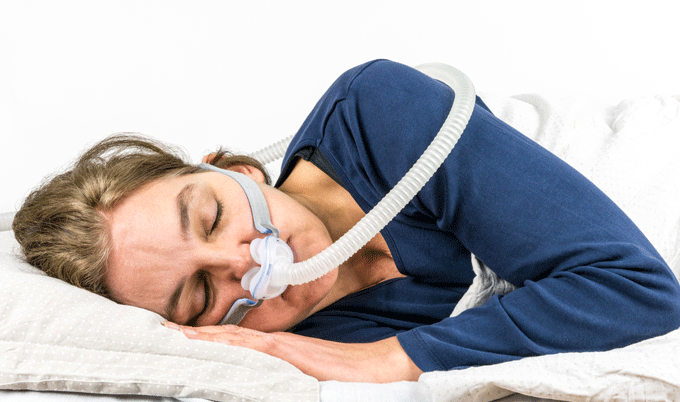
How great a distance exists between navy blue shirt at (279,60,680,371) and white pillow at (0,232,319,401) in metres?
0.26

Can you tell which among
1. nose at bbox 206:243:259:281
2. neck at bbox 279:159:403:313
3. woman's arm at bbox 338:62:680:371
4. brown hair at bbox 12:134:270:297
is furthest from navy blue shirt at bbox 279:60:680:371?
brown hair at bbox 12:134:270:297

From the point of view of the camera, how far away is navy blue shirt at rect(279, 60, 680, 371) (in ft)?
2.52

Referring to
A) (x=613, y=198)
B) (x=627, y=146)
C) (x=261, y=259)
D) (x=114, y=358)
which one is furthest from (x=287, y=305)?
(x=627, y=146)

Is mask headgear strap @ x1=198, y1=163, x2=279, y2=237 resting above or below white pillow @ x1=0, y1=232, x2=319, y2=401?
above

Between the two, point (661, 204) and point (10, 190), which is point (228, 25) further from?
point (661, 204)

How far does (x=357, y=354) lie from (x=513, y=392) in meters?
0.25

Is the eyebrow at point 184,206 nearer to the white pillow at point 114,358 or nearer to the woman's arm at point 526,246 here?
the white pillow at point 114,358

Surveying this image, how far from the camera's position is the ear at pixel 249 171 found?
1233 mm

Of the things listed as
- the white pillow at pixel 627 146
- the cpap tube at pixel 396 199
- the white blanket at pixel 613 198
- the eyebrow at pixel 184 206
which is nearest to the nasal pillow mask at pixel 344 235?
the cpap tube at pixel 396 199

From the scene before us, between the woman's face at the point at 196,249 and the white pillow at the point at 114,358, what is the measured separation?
5.3 inches

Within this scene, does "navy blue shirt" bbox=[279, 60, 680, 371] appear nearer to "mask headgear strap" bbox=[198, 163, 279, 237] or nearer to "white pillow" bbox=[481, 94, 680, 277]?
"mask headgear strap" bbox=[198, 163, 279, 237]

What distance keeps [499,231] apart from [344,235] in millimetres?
250

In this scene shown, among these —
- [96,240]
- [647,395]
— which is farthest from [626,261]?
[96,240]

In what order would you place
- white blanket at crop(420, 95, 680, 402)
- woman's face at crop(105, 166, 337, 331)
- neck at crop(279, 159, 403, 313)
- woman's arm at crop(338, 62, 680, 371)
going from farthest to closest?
neck at crop(279, 159, 403, 313)
woman's face at crop(105, 166, 337, 331)
woman's arm at crop(338, 62, 680, 371)
white blanket at crop(420, 95, 680, 402)
